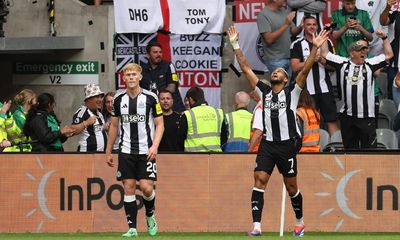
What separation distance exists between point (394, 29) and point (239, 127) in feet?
12.6

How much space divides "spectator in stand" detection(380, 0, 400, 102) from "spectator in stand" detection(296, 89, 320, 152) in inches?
97.8

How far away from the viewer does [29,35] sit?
22391 mm

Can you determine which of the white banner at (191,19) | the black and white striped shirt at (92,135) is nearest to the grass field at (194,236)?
the black and white striped shirt at (92,135)

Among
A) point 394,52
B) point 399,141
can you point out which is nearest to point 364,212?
point 399,141

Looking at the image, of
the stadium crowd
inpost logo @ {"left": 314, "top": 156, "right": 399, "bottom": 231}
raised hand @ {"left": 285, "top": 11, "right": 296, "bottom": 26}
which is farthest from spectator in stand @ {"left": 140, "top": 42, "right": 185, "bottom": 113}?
inpost logo @ {"left": 314, "top": 156, "right": 399, "bottom": 231}

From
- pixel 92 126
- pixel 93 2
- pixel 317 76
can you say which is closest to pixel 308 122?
pixel 317 76

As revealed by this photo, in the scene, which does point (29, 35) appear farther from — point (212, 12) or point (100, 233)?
point (100, 233)

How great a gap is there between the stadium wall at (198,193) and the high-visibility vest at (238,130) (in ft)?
1.98

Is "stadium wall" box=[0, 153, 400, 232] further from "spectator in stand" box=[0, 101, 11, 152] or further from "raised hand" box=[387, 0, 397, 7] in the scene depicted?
"raised hand" box=[387, 0, 397, 7]

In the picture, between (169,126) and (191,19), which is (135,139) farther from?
(191,19)

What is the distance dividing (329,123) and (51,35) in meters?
5.01

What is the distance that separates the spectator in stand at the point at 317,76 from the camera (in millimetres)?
20578

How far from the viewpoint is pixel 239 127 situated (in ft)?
63.3

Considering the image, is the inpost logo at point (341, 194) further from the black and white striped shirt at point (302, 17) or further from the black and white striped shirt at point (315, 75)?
the black and white striped shirt at point (302, 17)
